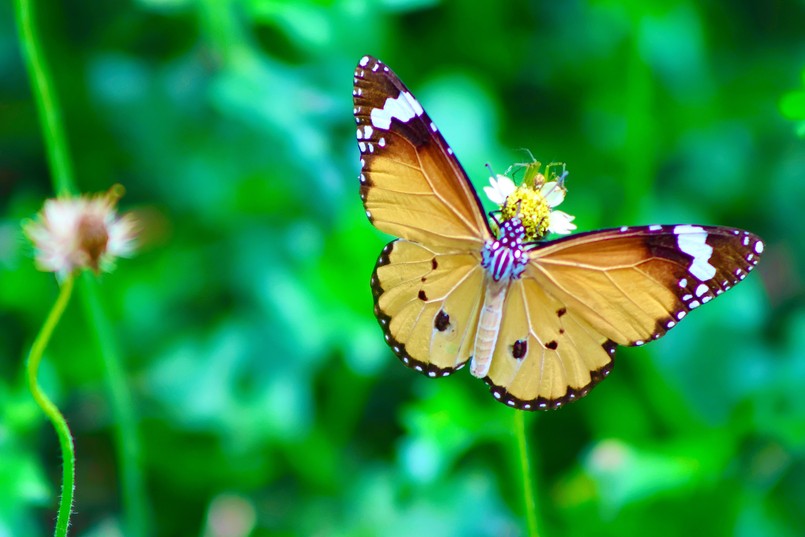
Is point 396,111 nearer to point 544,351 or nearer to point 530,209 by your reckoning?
point 530,209

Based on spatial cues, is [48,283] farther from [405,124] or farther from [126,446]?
[405,124]

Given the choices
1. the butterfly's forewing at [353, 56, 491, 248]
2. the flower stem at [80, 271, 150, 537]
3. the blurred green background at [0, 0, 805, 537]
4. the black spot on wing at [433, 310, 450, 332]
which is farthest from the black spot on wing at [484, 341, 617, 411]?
the flower stem at [80, 271, 150, 537]

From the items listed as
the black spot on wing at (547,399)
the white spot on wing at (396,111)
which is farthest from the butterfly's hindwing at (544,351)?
the white spot on wing at (396,111)

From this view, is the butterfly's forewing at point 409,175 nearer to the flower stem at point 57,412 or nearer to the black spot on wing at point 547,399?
the black spot on wing at point 547,399

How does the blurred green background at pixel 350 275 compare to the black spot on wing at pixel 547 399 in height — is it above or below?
above

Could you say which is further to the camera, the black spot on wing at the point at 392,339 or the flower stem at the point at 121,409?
the flower stem at the point at 121,409
